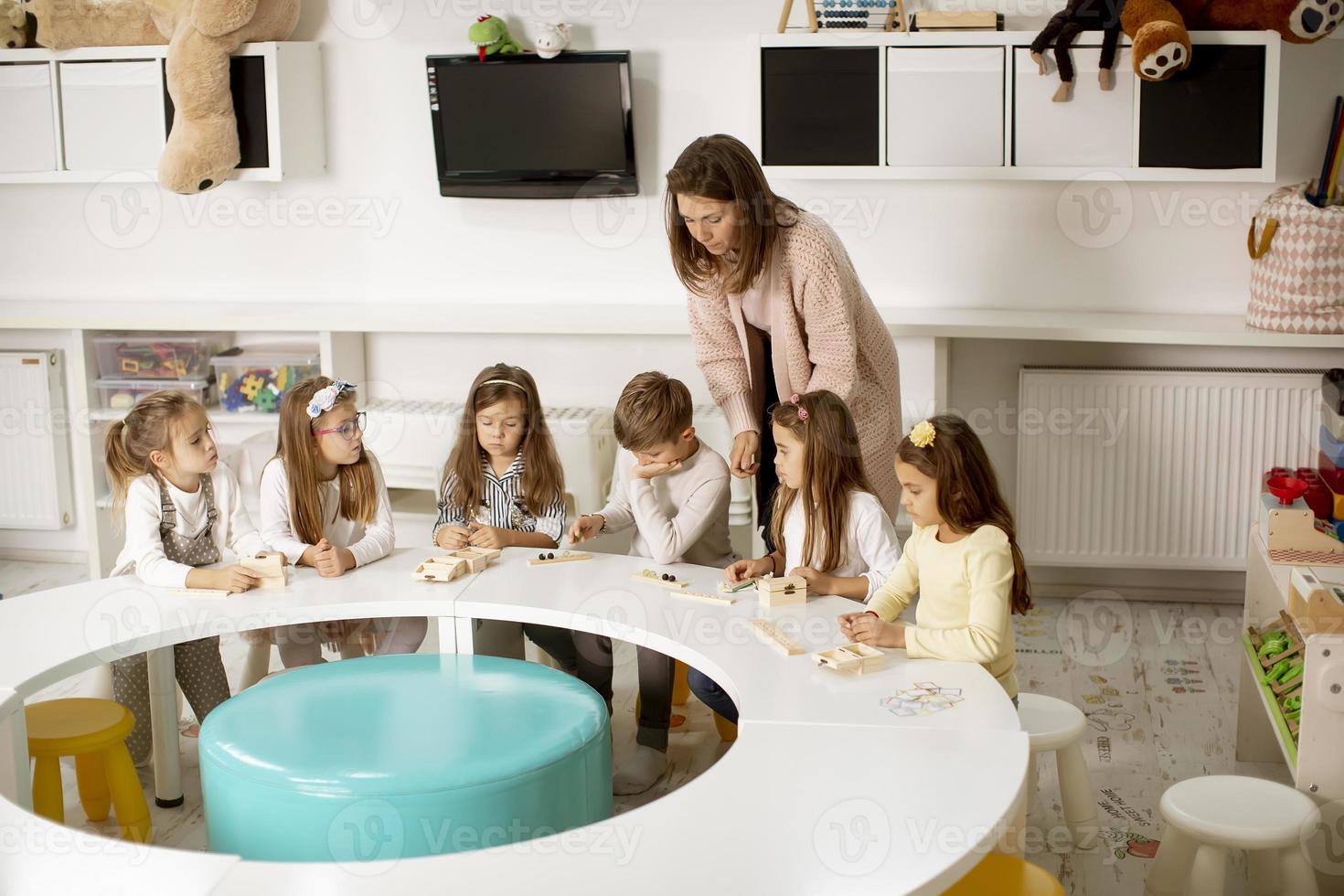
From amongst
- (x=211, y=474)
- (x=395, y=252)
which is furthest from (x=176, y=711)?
(x=395, y=252)

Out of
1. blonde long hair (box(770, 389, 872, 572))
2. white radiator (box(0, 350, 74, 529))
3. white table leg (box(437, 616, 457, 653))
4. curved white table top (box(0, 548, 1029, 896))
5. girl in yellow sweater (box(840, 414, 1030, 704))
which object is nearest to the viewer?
curved white table top (box(0, 548, 1029, 896))

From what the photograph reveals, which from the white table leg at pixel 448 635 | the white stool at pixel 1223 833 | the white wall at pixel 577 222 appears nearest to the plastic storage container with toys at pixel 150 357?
the white wall at pixel 577 222

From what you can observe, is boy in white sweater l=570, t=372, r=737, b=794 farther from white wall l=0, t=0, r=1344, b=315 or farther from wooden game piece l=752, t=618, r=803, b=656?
white wall l=0, t=0, r=1344, b=315

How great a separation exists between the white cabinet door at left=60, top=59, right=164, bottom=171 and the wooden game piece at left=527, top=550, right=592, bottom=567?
2.20m

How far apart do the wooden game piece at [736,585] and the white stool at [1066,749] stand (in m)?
0.50

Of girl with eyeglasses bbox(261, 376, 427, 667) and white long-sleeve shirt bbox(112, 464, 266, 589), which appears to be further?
girl with eyeglasses bbox(261, 376, 427, 667)

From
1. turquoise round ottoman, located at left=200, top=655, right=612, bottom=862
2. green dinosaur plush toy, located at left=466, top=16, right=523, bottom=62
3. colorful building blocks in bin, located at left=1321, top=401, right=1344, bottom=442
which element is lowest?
turquoise round ottoman, located at left=200, top=655, right=612, bottom=862

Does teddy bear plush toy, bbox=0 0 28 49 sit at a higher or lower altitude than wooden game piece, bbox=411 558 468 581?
higher

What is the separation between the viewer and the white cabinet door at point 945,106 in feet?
11.6

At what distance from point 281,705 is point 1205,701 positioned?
216 centimetres

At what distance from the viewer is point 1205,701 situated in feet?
10.5

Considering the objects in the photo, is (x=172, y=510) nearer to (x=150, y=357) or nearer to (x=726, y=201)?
(x=726, y=201)

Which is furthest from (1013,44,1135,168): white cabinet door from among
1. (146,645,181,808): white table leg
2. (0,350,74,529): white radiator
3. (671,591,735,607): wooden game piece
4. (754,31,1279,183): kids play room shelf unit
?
(0,350,74,529): white radiator

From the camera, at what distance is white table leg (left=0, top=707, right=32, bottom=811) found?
1871mm
